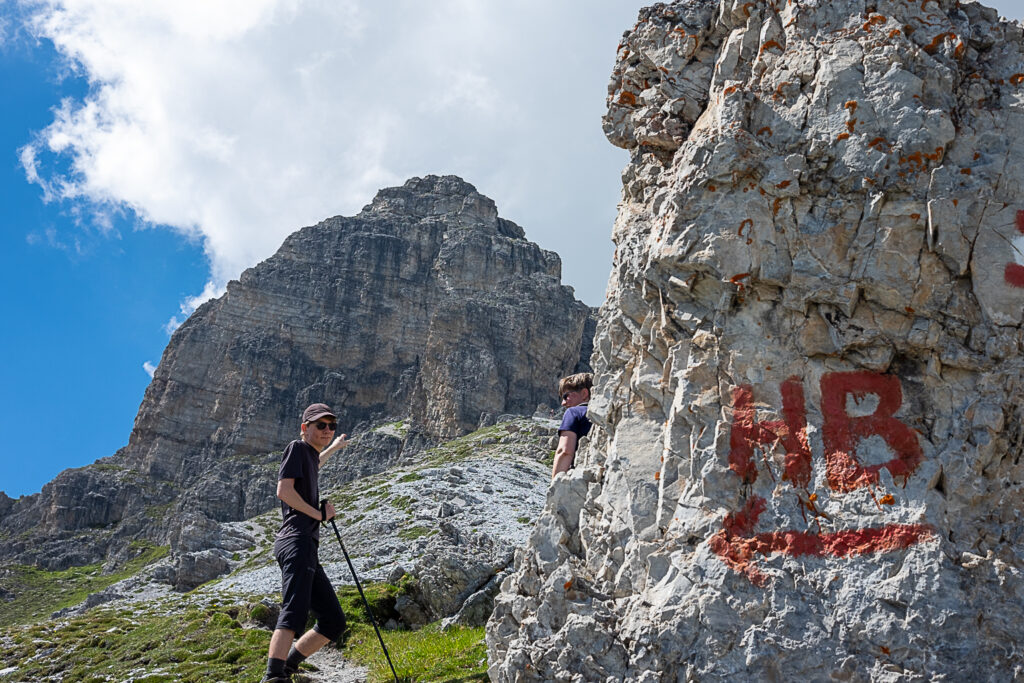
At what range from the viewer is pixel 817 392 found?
27.3 feet

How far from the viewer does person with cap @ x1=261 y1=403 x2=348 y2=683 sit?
863 centimetres

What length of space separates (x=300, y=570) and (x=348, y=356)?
Answer: 439 feet

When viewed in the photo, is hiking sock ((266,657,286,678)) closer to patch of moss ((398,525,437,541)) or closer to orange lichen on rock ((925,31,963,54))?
orange lichen on rock ((925,31,963,54))

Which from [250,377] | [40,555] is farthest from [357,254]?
[40,555]

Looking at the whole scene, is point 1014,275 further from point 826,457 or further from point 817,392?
point 826,457

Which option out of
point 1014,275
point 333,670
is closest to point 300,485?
point 333,670

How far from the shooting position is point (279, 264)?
14775 cm

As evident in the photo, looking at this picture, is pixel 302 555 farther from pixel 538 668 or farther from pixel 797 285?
pixel 797 285

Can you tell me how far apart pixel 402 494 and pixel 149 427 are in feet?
335

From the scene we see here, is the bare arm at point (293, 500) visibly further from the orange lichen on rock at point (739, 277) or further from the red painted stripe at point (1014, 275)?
the red painted stripe at point (1014, 275)

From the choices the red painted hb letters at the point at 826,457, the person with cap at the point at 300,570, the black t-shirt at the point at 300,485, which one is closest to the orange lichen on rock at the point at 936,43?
the red painted hb letters at the point at 826,457

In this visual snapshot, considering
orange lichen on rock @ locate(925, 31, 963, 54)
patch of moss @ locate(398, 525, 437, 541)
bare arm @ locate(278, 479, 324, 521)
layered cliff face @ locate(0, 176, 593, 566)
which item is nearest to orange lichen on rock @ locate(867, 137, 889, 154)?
→ orange lichen on rock @ locate(925, 31, 963, 54)

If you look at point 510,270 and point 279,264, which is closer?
point 510,270

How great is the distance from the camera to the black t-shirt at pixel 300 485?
9.06 meters
